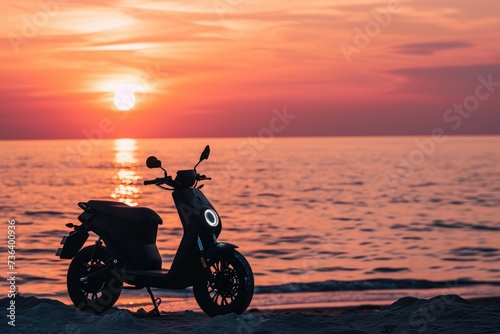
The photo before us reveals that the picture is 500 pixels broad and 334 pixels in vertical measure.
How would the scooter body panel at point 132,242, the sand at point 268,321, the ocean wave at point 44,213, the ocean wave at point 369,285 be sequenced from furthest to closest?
the ocean wave at point 44,213, the ocean wave at point 369,285, the scooter body panel at point 132,242, the sand at point 268,321

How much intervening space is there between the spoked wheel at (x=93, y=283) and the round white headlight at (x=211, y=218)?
4.42ft

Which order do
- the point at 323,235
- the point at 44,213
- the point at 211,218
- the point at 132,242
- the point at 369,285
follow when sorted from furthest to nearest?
the point at 44,213, the point at 323,235, the point at 369,285, the point at 132,242, the point at 211,218

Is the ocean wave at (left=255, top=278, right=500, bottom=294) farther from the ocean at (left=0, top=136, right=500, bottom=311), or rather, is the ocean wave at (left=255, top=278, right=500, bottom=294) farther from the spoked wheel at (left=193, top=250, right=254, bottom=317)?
the spoked wheel at (left=193, top=250, right=254, bottom=317)

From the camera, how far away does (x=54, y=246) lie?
59.5 feet

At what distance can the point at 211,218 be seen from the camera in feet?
25.1

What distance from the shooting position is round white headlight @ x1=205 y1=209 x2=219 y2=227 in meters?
7.60

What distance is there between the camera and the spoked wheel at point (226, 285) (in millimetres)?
7461

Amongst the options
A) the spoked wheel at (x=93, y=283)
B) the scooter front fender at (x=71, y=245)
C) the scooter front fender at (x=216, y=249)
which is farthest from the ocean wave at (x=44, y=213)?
the scooter front fender at (x=216, y=249)

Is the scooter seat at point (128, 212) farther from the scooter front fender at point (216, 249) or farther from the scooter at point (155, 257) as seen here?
the scooter front fender at point (216, 249)

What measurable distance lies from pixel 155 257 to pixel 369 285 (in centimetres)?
654

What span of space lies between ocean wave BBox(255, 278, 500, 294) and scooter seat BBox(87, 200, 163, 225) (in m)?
4.78

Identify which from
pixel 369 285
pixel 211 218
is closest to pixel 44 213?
pixel 369 285

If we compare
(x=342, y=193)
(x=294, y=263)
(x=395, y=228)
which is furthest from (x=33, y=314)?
(x=342, y=193)

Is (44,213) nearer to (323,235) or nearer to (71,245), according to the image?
(323,235)
